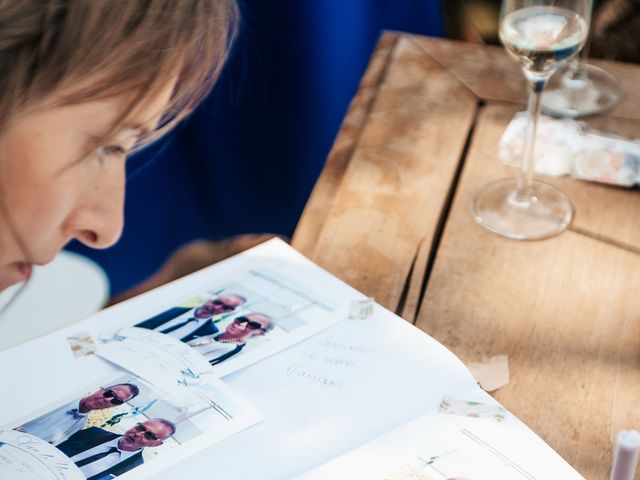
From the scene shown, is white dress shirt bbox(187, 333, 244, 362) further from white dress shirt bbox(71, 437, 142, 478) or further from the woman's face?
the woman's face

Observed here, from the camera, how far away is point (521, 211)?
3.01 feet

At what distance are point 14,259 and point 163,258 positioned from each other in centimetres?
74

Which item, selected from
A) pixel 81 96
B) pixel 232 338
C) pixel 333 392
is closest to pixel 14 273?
pixel 81 96

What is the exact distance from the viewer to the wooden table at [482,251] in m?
0.72

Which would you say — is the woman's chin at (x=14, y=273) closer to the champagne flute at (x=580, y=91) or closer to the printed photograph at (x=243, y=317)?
the printed photograph at (x=243, y=317)

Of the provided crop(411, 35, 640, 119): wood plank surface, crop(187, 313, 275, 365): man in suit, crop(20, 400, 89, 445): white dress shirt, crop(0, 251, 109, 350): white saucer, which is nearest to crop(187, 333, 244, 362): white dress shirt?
crop(187, 313, 275, 365): man in suit

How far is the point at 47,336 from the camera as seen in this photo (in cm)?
76

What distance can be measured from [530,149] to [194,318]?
361 mm

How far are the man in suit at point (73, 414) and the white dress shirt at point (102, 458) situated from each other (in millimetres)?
25

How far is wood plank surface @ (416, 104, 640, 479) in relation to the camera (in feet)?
2.28

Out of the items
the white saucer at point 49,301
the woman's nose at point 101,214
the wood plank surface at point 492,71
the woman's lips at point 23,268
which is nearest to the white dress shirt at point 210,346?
the woman's nose at point 101,214

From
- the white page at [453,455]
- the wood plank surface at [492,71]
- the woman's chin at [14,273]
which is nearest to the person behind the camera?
the white page at [453,455]

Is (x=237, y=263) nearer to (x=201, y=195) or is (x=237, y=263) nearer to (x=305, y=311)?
(x=305, y=311)

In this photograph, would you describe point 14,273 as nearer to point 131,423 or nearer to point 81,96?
point 81,96
